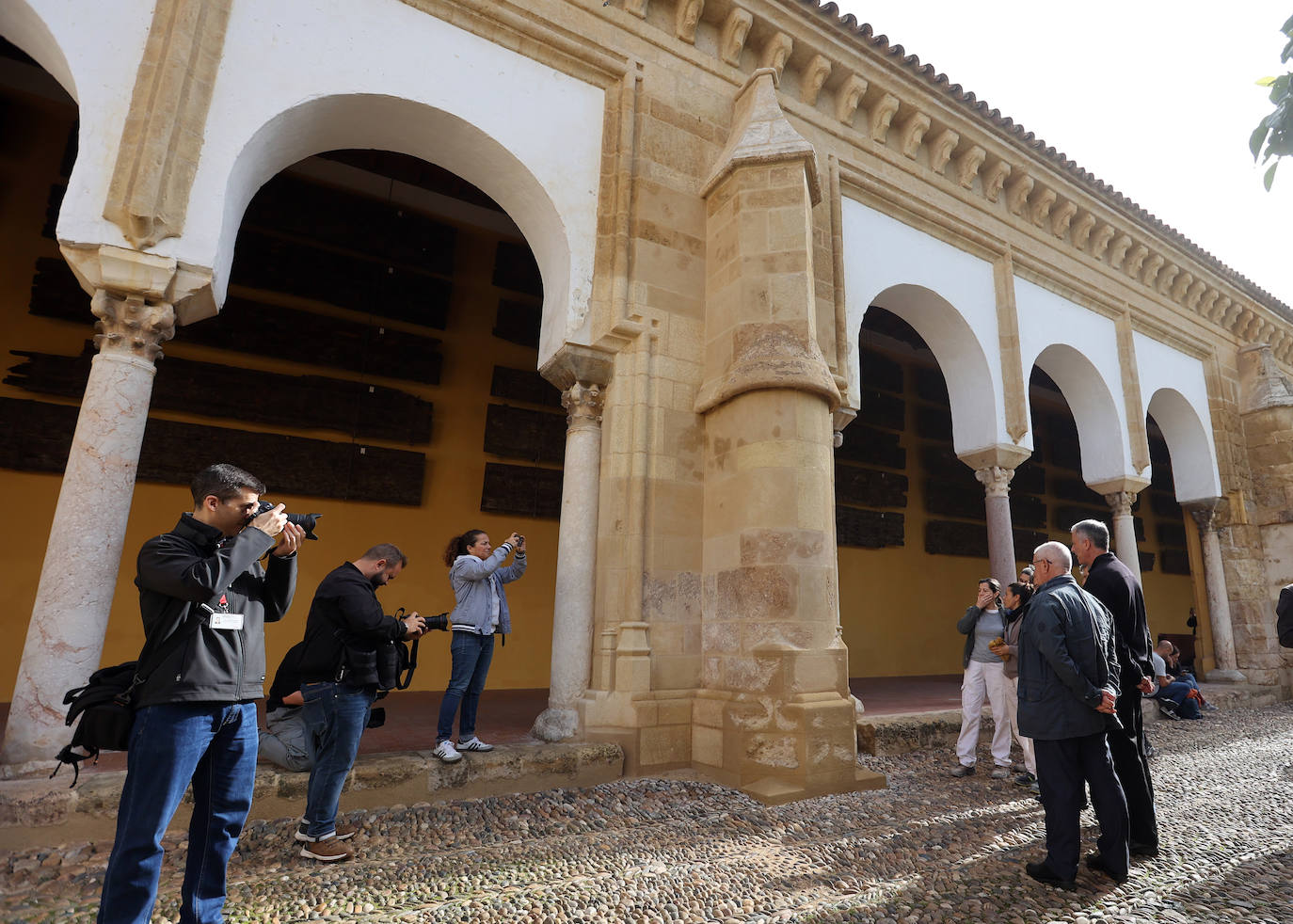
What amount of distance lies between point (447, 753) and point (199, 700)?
2.23 meters

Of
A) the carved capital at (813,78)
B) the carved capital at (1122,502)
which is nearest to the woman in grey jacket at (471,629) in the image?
the carved capital at (813,78)

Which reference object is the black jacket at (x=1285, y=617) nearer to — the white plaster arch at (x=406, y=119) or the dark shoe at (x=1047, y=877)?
the dark shoe at (x=1047, y=877)

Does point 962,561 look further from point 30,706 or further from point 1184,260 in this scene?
point 30,706

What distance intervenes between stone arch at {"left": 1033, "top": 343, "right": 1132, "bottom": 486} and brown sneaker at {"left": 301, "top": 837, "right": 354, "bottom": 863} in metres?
9.30

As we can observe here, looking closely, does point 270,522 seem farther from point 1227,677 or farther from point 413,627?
point 1227,677

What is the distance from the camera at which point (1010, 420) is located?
8.00 metres

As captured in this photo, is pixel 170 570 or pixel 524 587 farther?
pixel 524 587

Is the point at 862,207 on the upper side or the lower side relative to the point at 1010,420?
upper

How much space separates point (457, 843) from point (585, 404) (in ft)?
9.89

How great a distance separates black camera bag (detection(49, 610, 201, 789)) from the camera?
2025 millimetres

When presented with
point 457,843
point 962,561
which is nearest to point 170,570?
point 457,843

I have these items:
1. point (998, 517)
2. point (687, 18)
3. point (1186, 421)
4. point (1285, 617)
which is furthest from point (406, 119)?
point (1186, 421)

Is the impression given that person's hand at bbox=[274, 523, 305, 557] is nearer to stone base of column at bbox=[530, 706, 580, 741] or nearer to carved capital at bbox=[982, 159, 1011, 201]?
stone base of column at bbox=[530, 706, 580, 741]

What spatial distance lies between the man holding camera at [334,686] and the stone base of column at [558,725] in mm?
1723
